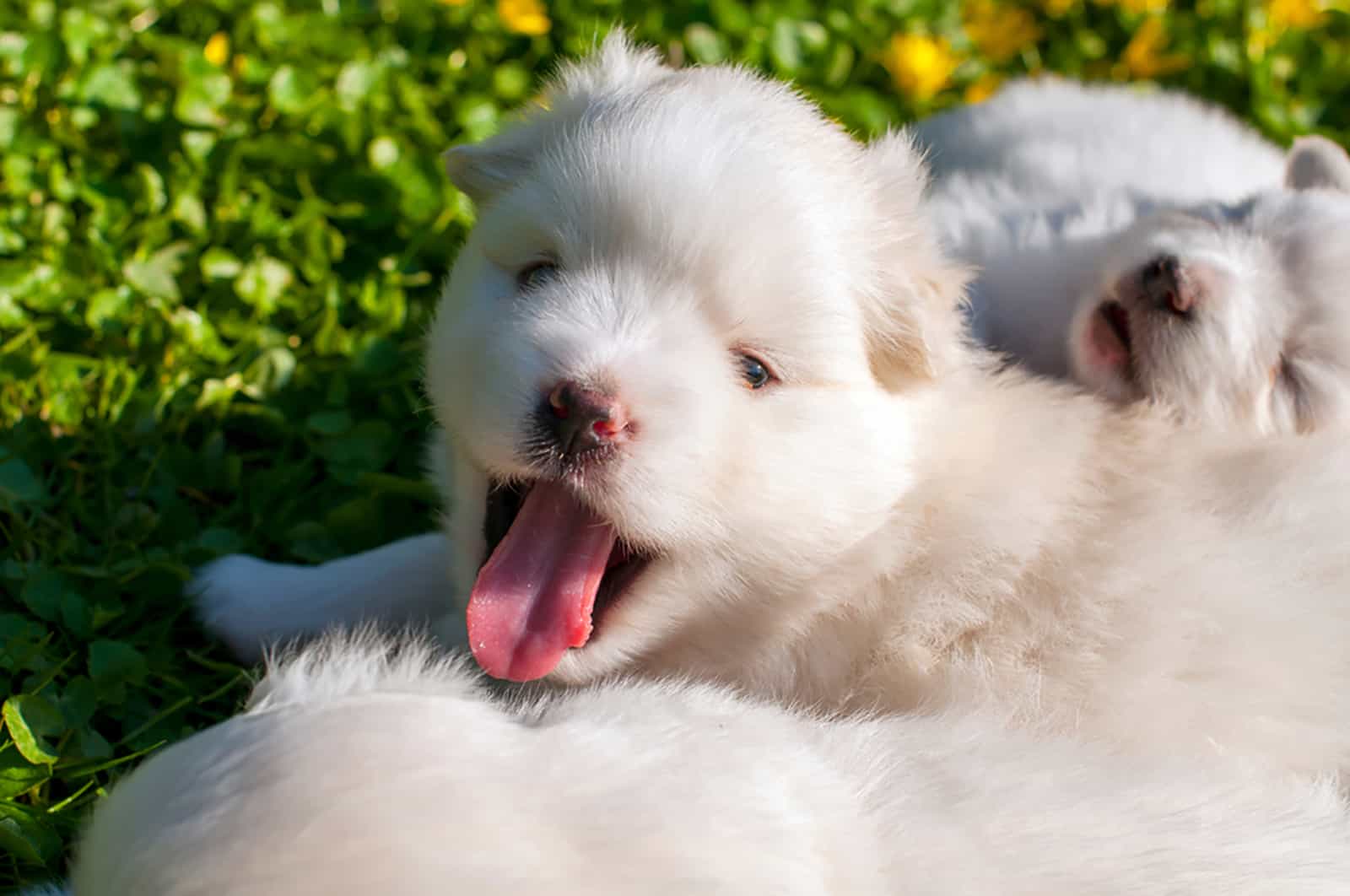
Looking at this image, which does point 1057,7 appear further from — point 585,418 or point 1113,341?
point 585,418

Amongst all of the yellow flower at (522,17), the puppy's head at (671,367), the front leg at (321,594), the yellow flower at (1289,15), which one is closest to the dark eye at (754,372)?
the puppy's head at (671,367)

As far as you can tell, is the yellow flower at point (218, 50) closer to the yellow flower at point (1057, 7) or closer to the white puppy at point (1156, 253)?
the white puppy at point (1156, 253)

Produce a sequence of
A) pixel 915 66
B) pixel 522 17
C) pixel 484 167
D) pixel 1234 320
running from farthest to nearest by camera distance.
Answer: pixel 915 66 → pixel 522 17 → pixel 1234 320 → pixel 484 167

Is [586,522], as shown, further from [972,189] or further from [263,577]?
[972,189]

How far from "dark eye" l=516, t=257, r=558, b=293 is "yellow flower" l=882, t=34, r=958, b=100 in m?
2.91

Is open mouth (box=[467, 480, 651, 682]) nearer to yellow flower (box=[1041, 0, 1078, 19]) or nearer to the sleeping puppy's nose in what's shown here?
the sleeping puppy's nose

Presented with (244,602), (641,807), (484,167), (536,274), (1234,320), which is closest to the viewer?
(641,807)

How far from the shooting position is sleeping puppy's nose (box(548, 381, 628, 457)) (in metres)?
2.44

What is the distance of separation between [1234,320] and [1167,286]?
0.55ft

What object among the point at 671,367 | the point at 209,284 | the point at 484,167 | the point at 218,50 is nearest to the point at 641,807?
the point at 671,367

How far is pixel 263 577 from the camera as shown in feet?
10.7

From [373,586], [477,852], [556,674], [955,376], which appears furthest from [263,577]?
[477,852]

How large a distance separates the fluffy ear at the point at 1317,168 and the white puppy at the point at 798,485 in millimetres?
1290

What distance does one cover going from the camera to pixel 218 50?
14.8 ft
